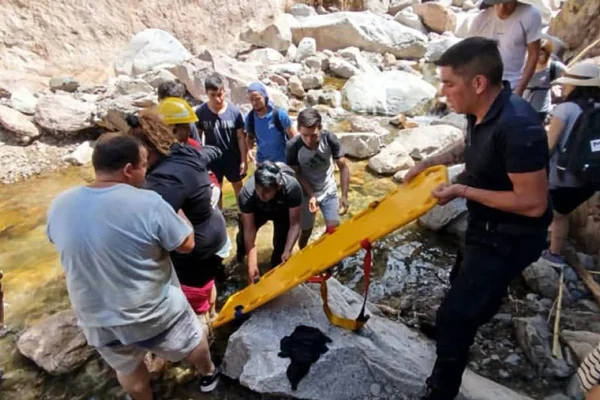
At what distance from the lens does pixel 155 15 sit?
1227 centimetres

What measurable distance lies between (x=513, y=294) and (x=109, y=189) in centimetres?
334

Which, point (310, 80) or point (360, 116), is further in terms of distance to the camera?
point (310, 80)

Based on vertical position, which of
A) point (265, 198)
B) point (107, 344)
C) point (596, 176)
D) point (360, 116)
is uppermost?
point (596, 176)

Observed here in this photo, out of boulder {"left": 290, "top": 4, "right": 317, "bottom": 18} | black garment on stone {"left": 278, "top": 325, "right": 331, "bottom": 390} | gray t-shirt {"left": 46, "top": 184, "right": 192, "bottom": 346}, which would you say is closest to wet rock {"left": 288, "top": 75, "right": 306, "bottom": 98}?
boulder {"left": 290, "top": 4, "right": 317, "bottom": 18}

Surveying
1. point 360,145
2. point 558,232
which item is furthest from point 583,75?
point 360,145

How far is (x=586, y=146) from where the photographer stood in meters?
3.25

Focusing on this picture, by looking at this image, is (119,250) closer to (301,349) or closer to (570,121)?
(301,349)

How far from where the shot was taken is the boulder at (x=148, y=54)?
1019 centimetres

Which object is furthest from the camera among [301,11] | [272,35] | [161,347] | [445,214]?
[301,11]

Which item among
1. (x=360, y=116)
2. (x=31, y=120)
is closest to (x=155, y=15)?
(x=31, y=120)

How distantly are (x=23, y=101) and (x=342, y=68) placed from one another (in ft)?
22.9

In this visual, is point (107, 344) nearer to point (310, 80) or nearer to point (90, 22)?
point (310, 80)

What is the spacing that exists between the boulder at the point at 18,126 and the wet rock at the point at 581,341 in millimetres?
7624

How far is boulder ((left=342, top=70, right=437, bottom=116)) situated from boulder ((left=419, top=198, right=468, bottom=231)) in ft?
15.4
